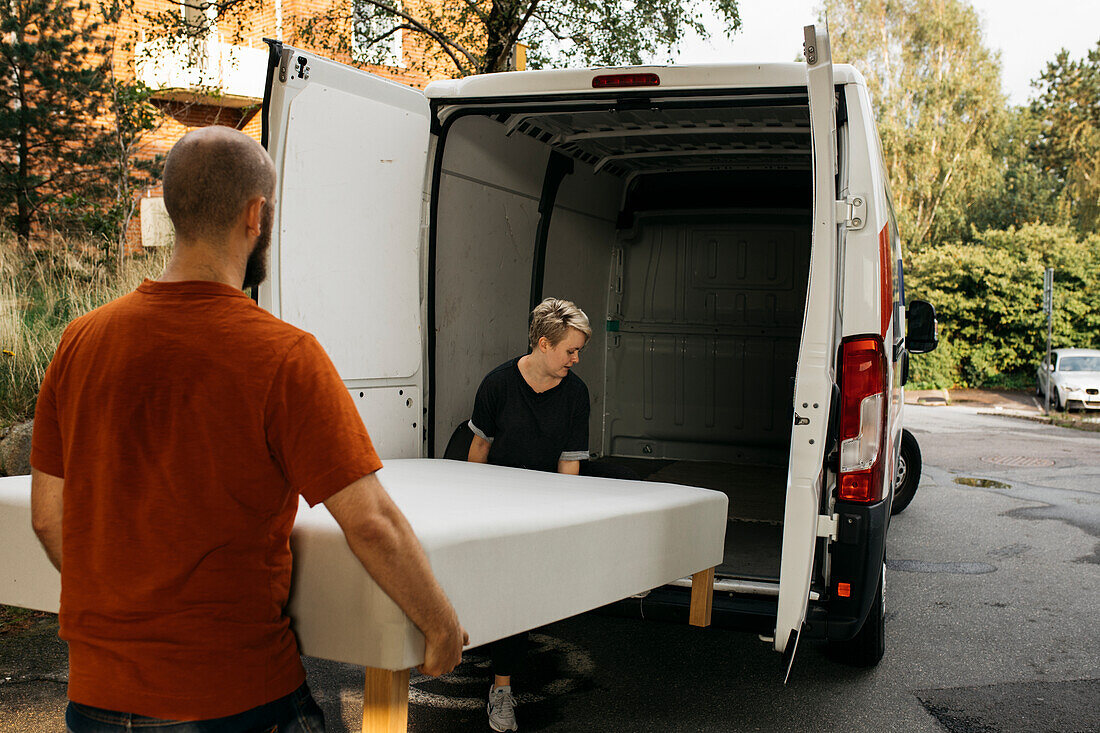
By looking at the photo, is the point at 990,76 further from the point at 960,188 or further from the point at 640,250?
the point at 640,250

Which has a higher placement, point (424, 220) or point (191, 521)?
point (424, 220)

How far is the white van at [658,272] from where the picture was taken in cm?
351

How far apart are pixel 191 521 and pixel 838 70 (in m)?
2.95

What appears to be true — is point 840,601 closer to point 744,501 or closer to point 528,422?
point 528,422

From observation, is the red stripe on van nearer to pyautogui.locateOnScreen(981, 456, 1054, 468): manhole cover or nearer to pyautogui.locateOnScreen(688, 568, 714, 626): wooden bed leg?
pyautogui.locateOnScreen(688, 568, 714, 626): wooden bed leg

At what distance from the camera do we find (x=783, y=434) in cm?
744

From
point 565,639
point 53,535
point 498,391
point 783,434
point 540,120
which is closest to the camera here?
point 53,535

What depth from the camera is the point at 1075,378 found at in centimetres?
2031

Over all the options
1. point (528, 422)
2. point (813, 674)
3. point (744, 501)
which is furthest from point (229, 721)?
point (744, 501)

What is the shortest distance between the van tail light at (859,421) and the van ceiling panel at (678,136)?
1727 millimetres

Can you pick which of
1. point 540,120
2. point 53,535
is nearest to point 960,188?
point 540,120

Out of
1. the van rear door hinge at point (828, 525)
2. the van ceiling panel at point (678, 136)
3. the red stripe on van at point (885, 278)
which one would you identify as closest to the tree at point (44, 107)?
the van ceiling panel at point (678, 136)

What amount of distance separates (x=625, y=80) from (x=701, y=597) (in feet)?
6.79

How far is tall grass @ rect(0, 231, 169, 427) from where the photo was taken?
25.3 ft
